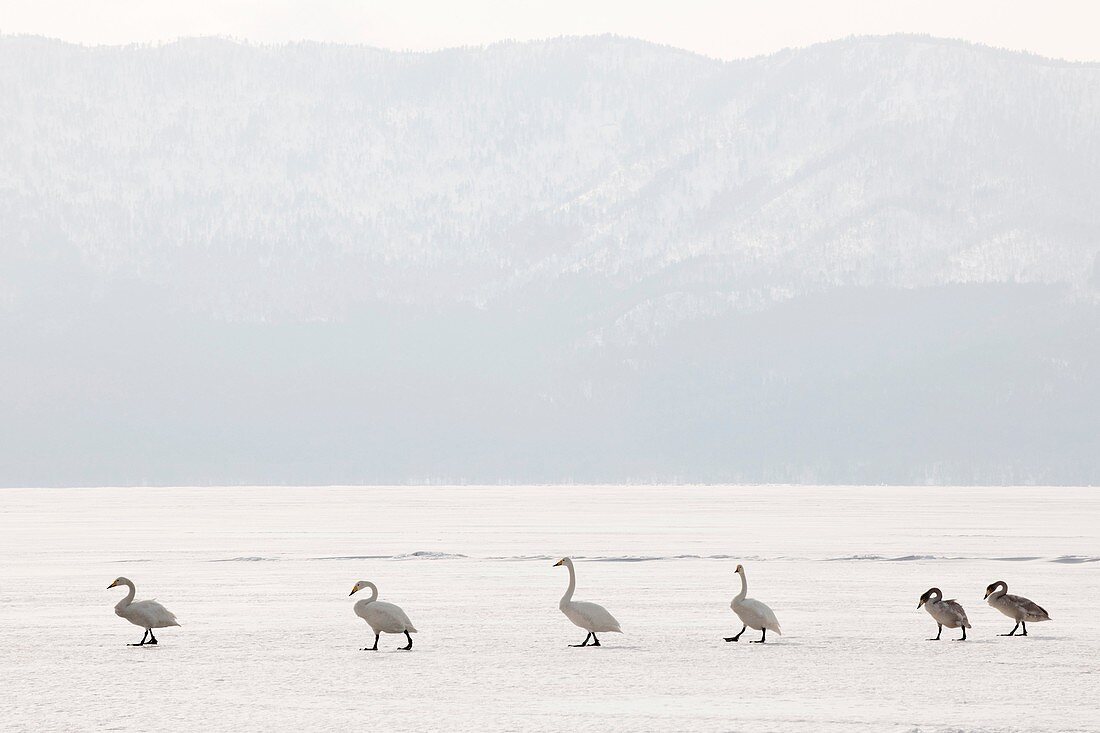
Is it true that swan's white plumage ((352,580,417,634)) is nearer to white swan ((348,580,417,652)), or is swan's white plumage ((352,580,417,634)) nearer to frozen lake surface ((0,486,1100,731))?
white swan ((348,580,417,652))

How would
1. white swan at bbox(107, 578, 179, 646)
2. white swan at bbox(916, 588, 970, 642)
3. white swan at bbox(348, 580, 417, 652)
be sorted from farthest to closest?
white swan at bbox(107, 578, 179, 646) → white swan at bbox(916, 588, 970, 642) → white swan at bbox(348, 580, 417, 652)

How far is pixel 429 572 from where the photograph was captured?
41906 millimetres

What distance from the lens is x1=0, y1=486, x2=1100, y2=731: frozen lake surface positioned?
62.4 feet

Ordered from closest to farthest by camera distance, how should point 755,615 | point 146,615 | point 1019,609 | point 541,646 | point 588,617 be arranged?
point 588,617 < point 541,646 < point 755,615 < point 146,615 < point 1019,609

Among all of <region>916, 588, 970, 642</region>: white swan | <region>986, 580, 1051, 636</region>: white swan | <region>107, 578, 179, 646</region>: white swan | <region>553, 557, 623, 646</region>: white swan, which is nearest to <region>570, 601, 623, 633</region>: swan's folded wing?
<region>553, 557, 623, 646</region>: white swan

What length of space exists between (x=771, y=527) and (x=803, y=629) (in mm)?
47970

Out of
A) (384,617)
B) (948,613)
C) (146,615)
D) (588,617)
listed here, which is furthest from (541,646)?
(948,613)

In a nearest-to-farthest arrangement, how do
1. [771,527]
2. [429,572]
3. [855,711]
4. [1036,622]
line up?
[855,711] → [1036,622] → [429,572] → [771,527]

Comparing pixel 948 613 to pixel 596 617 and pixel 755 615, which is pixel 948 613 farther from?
pixel 596 617

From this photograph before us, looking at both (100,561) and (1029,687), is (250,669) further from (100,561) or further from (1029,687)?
(100,561)

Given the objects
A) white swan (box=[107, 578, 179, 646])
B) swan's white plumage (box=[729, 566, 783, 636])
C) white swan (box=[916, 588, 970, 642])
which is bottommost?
white swan (box=[107, 578, 179, 646])

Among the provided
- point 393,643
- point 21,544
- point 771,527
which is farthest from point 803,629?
point 771,527

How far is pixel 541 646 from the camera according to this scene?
83.1ft

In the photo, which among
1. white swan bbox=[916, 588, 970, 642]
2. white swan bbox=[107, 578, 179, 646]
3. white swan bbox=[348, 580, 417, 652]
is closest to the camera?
white swan bbox=[348, 580, 417, 652]
